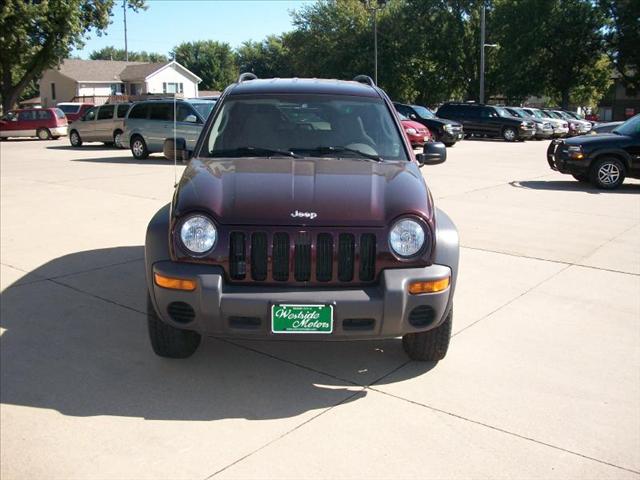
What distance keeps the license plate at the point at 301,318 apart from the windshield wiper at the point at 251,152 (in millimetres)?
1381

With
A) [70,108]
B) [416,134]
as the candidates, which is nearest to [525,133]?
[416,134]

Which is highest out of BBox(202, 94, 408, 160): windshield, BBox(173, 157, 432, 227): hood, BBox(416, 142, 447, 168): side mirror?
BBox(202, 94, 408, 160): windshield

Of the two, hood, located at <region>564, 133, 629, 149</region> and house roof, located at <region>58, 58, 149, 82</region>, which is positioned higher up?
house roof, located at <region>58, 58, 149, 82</region>

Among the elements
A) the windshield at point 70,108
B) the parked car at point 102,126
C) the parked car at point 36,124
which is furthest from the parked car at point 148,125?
the windshield at point 70,108

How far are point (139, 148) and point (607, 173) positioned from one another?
41.1ft

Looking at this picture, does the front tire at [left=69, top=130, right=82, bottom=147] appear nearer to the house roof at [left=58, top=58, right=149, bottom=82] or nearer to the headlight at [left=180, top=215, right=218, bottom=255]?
the headlight at [left=180, top=215, right=218, bottom=255]

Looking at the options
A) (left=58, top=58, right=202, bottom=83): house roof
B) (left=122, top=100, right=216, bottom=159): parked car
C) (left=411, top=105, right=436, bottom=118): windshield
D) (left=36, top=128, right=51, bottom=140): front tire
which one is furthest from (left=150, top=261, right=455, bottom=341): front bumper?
(left=58, top=58, right=202, bottom=83): house roof

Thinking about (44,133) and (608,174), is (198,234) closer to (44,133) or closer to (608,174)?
(608,174)

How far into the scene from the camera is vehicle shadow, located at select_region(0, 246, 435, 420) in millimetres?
3598

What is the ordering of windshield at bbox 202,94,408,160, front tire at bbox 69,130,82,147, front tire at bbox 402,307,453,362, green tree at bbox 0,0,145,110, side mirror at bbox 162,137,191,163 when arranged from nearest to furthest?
front tire at bbox 402,307,453,362 < windshield at bbox 202,94,408,160 < side mirror at bbox 162,137,191,163 < front tire at bbox 69,130,82,147 < green tree at bbox 0,0,145,110

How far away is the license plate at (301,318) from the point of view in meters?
3.42

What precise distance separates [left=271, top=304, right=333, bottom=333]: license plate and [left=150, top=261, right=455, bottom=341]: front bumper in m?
0.03

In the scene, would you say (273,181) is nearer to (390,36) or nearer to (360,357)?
(360,357)

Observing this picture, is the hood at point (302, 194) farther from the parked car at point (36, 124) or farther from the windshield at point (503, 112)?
the parked car at point (36, 124)
